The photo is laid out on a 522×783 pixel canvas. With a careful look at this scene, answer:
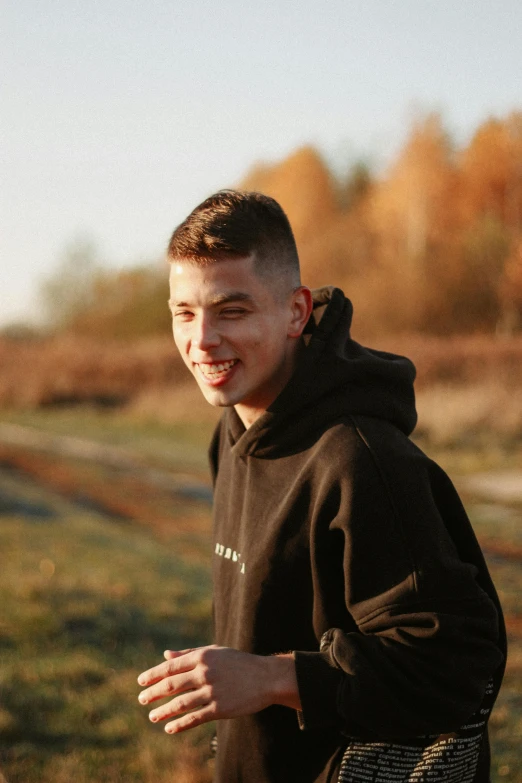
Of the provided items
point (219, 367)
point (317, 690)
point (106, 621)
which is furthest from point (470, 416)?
point (317, 690)

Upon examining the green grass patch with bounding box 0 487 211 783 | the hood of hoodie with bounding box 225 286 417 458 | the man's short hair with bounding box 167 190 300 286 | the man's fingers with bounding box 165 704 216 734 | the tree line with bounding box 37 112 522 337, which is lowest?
the green grass patch with bounding box 0 487 211 783

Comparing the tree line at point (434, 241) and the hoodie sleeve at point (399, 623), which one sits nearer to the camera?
the hoodie sleeve at point (399, 623)

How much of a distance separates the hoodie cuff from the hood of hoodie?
19.1 inches

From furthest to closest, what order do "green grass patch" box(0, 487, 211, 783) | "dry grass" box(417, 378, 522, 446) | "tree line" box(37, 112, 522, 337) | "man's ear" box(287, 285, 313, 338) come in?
"tree line" box(37, 112, 522, 337)
"dry grass" box(417, 378, 522, 446)
"green grass patch" box(0, 487, 211, 783)
"man's ear" box(287, 285, 313, 338)

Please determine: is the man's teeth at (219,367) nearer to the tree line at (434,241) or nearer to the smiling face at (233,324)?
the smiling face at (233,324)

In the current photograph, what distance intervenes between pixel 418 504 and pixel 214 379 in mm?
552

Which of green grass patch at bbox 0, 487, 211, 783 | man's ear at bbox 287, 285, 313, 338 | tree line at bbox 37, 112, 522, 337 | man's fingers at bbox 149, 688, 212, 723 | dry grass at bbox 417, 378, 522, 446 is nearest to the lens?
man's fingers at bbox 149, 688, 212, 723

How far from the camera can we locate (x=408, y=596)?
167 centimetres

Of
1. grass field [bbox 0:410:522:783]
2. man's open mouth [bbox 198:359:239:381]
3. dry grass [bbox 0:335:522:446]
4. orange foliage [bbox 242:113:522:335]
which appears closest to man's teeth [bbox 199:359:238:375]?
man's open mouth [bbox 198:359:239:381]

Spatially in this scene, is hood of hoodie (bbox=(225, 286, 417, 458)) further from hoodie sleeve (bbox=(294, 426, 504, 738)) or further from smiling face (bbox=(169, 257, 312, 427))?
hoodie sleeve (bbox=(294, 426, 504, 738))

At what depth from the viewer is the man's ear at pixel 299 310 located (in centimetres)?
203

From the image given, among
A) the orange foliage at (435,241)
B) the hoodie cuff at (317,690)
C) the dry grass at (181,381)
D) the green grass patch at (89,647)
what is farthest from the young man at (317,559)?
the orange foliage at (435,241)

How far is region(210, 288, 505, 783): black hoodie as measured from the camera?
1674 mm

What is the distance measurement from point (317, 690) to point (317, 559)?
0.26 meters
